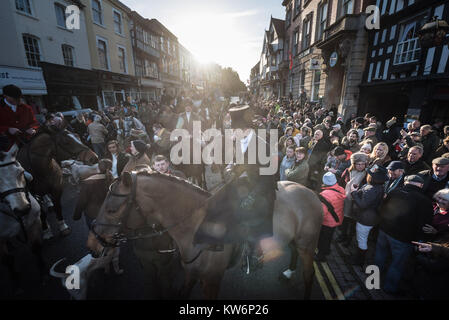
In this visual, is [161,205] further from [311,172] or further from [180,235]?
[311,172]

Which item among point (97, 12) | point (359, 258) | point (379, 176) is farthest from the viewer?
point (97, 12)

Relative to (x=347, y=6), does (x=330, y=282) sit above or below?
below

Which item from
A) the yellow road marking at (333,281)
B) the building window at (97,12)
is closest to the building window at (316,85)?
the yellow road marking at (333,281)

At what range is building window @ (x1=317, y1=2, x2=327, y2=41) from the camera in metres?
18.6

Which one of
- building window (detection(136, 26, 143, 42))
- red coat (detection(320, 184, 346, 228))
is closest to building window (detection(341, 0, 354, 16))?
red coat (detection(320, 184, 346, 228))

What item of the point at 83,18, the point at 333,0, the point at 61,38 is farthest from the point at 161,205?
the point at 83,18

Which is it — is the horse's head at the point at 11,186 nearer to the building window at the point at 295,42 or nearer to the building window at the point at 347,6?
the building window at the point at 347,6

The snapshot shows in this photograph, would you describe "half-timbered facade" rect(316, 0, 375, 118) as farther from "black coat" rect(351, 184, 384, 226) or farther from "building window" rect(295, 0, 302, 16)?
"black coat" rect(351, 184, 384, 226)

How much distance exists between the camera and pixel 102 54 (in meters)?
20.7

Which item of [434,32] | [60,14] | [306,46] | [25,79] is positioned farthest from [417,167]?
[60,14]

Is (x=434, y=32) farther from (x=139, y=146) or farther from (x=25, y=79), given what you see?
(x=25, y=79)

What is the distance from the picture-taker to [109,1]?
68.0ft

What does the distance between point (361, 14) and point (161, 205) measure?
17.5 meters

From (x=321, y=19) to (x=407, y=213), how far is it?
22670 mm
